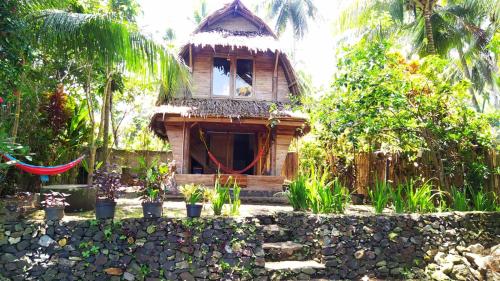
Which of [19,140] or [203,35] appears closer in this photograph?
[19,140]

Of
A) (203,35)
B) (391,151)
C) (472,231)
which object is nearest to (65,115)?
(203,35)

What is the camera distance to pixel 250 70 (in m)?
10.4

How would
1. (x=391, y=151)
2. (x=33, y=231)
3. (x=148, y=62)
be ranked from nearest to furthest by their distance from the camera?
(x=33, y=231), (x=148, y=62), (x=391, y=151)

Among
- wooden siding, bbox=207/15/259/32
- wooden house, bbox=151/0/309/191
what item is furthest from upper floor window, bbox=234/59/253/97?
wooden siding, bbox=207/15/259/32

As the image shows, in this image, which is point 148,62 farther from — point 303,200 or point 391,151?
point 391,151

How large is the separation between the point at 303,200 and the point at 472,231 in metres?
2.92

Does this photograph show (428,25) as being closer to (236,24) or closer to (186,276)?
(236,24)

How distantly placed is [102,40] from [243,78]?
520cm

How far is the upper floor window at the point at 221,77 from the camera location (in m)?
10.2

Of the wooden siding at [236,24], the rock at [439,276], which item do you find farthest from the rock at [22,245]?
the wooden siding at [236,24]

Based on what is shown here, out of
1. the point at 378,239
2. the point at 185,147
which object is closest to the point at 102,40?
the point at 185,147

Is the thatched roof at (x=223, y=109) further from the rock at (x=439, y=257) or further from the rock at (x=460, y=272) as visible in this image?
the rock at (x=460, y=272)

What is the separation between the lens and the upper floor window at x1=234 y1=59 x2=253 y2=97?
33.6ft

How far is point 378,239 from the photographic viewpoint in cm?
560
